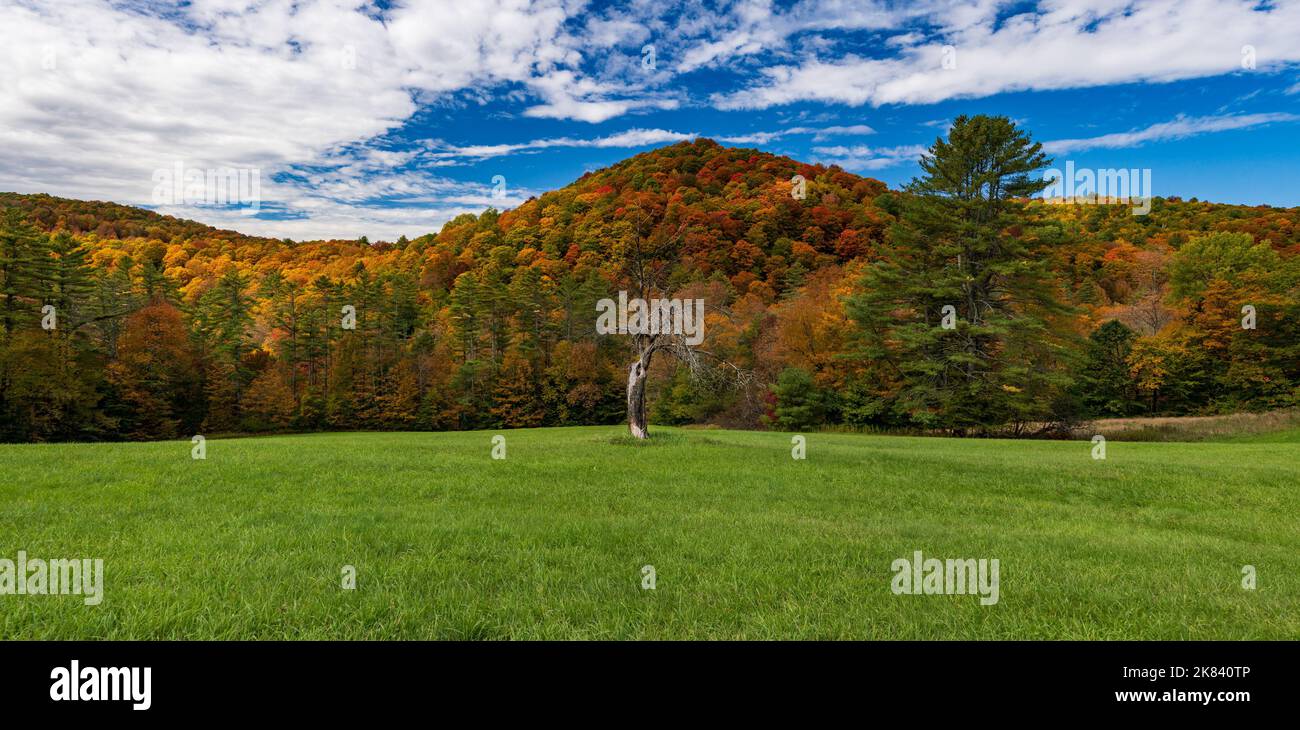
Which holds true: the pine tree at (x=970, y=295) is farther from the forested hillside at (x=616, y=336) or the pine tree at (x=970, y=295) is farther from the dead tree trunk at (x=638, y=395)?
the dead tree trunk at (x=638, y=395)

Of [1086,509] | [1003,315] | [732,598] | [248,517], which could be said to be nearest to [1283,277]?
[1003,315]

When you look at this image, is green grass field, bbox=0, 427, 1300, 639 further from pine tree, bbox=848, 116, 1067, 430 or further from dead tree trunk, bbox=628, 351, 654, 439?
pine tree, bbox=848, 116, 1067, 430

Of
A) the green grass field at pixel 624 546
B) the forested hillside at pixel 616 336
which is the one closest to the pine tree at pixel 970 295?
the forested hillside at pixel 616 336

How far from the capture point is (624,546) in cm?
689

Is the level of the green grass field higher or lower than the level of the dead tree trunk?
lower

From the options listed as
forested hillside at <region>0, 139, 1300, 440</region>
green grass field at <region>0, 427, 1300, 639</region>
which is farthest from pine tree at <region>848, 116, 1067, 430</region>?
green grass field at <region>0, 427, 1300, 639</region>

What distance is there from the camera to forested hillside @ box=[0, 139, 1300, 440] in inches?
1604

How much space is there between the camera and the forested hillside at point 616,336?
40.8 m

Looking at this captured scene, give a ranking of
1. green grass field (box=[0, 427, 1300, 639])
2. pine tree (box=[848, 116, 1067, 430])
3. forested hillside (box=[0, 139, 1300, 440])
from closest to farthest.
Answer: green grass field (box=[0, 427, 1300, 639]) → pine tree (box=[848, 116, 1067, 430]) → forested hillside (box=[0, 139, 1300, 440])

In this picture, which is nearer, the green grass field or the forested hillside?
the green grass field

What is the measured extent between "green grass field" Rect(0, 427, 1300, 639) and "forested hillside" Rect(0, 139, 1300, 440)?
30.8 feet

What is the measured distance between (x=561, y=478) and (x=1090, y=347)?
48955mm

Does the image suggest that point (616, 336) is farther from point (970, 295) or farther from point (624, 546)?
point (624, 546)

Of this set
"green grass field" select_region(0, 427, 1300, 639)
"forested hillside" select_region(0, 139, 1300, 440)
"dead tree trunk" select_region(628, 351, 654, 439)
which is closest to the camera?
"green grass field" select_region(0, 427, 1300, 639)
